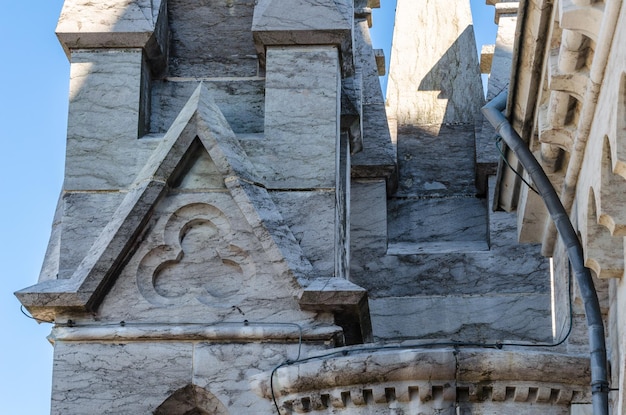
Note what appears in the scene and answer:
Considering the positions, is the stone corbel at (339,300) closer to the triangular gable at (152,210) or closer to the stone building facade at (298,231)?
the stone building facade at (298,231)

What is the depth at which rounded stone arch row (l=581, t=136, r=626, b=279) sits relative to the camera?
9.36m

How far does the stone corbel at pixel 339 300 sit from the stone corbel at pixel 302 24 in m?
2.11

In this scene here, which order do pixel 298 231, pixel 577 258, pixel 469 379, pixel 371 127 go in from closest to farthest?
1. pixel 577 258
2. pixel 469 379
3. pixel 298 231
4. pixel 371 127

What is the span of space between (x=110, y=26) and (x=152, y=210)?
1757 mm

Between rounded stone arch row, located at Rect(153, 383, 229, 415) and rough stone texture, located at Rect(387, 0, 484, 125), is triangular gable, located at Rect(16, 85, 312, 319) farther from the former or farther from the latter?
rough stone texture, located at Rect(387, 0, 484, 125)

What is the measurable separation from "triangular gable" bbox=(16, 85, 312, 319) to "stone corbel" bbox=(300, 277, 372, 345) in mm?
132

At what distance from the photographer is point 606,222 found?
A: 940 cm

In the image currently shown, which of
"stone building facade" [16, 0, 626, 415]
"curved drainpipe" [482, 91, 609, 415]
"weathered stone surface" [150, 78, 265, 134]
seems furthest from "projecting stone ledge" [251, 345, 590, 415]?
"weathered stone surface" [150, 78, 265, 134]

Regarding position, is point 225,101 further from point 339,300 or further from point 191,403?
point 191,403

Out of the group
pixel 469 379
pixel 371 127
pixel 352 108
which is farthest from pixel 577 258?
pixel 371 127

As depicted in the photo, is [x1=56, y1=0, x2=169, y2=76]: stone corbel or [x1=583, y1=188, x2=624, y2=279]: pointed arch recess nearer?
[x1=583, y1=188, x2=624, y2=279]: pointed arch recess

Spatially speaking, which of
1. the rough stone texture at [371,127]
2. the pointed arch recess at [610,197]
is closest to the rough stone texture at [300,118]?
the rough stone texture at [371,127]

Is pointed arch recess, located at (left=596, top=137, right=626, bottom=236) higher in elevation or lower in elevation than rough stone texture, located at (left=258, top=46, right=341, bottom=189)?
higher

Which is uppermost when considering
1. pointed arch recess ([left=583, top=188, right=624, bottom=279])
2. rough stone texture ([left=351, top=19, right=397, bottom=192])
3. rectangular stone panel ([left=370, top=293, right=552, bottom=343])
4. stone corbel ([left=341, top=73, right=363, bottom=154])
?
pointed arch recess ([left=583, top=188, right=624, bottom=279])
